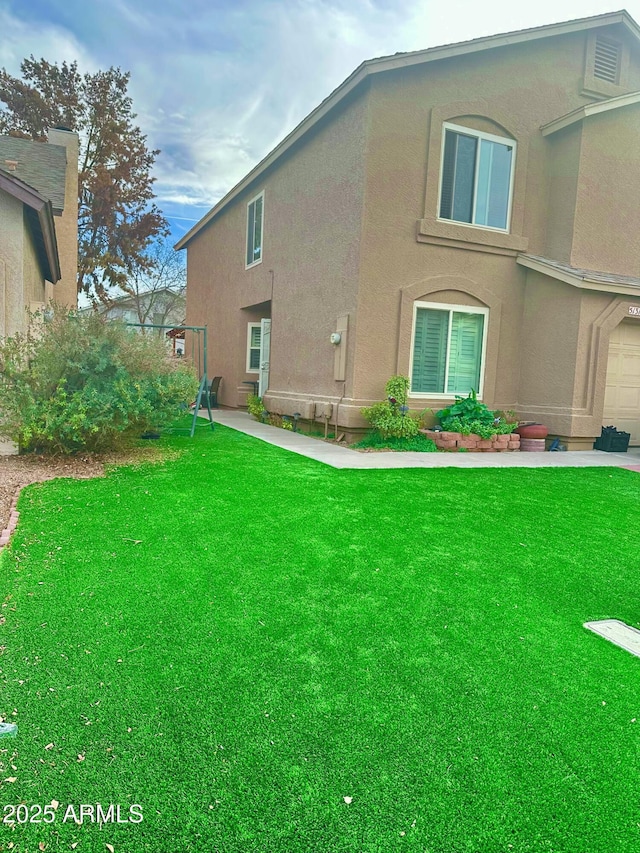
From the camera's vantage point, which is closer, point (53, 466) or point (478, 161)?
point (53, 466)

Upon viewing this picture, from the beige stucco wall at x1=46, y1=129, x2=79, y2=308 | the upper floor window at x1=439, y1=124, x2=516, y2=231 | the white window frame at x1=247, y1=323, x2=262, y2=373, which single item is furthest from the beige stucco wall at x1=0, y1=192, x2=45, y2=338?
the beige stucco wall at x1=46, y1=129, x2=79, y2=308

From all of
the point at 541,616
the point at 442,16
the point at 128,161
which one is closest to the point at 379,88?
the point at 442,16

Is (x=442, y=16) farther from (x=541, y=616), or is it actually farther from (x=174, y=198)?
(x=174, y=198)

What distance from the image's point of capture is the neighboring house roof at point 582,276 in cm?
978

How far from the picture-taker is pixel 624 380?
11.0 meters

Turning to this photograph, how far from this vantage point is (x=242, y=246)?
626 inches

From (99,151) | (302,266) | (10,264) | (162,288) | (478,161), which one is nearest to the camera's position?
(10,264)

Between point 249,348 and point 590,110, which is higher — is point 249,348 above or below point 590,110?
Answer: below

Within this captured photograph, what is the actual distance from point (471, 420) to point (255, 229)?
857 cm

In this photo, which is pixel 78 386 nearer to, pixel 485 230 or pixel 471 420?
pixel 471 420

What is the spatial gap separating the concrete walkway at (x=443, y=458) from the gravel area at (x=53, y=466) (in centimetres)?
237

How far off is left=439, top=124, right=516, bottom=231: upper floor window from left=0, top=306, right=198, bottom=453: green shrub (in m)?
6.27

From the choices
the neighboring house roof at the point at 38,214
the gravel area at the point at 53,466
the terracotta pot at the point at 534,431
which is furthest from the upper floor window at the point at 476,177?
the gravel area at the point at 53,466

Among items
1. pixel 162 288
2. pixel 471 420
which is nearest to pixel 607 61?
pixel 471 420
